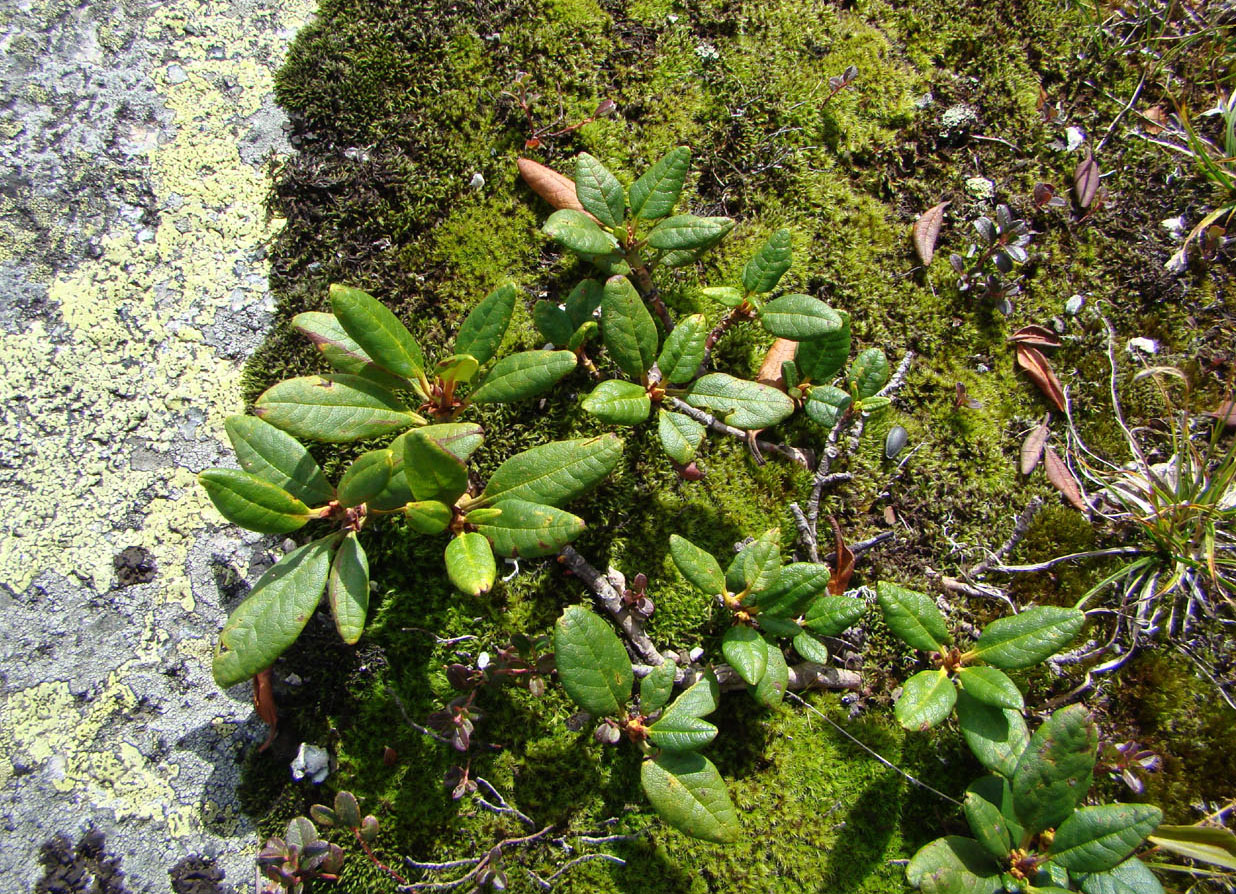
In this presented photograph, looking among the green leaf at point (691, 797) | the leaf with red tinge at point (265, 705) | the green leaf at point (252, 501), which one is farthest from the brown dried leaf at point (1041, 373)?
the leaf with red tinge at point (265, 705)

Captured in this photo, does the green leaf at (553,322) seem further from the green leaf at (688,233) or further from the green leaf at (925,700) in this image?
the green leaf at (925,700)

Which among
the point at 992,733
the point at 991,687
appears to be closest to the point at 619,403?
the point at 991,687

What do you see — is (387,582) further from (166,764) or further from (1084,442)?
(1084,442)

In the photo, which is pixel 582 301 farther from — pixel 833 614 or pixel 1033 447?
pixel 1033 447

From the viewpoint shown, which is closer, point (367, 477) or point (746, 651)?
point (367, 477)

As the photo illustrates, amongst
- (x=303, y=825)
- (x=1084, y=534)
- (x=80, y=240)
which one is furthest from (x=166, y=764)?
(x=1084, y=534)

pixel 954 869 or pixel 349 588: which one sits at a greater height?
pixel 349 588
